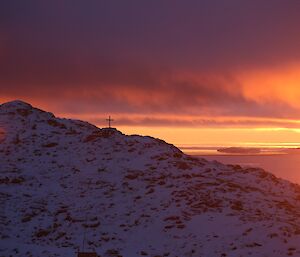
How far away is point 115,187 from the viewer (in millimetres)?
37750

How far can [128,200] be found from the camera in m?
34.9

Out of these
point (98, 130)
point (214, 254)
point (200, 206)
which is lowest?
point (214, 254)

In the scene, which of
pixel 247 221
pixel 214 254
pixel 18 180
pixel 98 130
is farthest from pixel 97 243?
pixel 98 130

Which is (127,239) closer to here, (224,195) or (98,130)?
(224,195)

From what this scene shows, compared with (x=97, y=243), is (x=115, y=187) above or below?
above

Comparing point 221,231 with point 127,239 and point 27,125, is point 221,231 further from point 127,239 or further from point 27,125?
point 27,125

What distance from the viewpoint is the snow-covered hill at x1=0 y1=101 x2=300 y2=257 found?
26.8m

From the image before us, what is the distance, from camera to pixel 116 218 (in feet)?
105

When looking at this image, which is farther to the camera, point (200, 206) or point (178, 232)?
point (200, 206)

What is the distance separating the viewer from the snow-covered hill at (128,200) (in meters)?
26.8

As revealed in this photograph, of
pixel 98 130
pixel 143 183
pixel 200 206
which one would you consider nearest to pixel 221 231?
pixel 200 206

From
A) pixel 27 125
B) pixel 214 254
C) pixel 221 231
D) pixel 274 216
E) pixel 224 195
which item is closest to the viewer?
pixel 214 254

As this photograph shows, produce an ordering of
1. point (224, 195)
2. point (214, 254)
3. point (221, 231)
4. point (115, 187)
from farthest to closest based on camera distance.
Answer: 1. point (115, 187)
2. point (224, 195)
3. point (221, 231)
4. point (214, 254)

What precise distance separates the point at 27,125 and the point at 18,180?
13.8m
